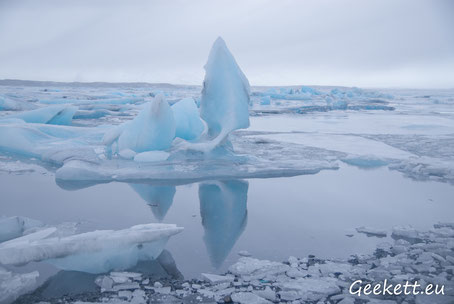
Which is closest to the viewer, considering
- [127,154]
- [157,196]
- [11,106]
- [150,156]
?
[157,196]

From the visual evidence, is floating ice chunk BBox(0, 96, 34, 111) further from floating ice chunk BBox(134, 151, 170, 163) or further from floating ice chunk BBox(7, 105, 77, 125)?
floating ice chunk BBox(134, 151, 170, 163)

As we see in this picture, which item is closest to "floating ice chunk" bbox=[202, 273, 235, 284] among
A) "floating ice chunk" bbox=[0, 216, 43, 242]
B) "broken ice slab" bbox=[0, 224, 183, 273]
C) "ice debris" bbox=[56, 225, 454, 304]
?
"ice debris" bbox=[56, 225, 454, 304]

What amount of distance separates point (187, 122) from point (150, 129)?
1.19m

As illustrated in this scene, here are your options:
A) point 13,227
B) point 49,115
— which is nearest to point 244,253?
point 13,227

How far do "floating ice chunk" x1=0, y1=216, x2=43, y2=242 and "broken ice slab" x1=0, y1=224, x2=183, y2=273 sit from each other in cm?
31

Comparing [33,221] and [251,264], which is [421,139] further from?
[33,221]

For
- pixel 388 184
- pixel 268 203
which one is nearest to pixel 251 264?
pixel 268 203

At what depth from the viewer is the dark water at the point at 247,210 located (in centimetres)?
242

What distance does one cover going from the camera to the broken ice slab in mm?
1947

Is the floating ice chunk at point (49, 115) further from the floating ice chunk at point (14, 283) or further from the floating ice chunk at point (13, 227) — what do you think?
the floating ice chunk at point (14, 283)

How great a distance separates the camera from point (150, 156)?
486cm

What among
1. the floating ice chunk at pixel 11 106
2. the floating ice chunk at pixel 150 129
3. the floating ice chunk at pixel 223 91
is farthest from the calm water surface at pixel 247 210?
the floating ice chunk at pixel 11 106

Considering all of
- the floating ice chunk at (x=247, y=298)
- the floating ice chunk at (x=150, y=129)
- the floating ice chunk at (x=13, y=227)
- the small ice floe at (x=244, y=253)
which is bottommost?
the small ice floe at (x=244, y=253)

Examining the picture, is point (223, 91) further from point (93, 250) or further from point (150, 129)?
point (93, 250)
